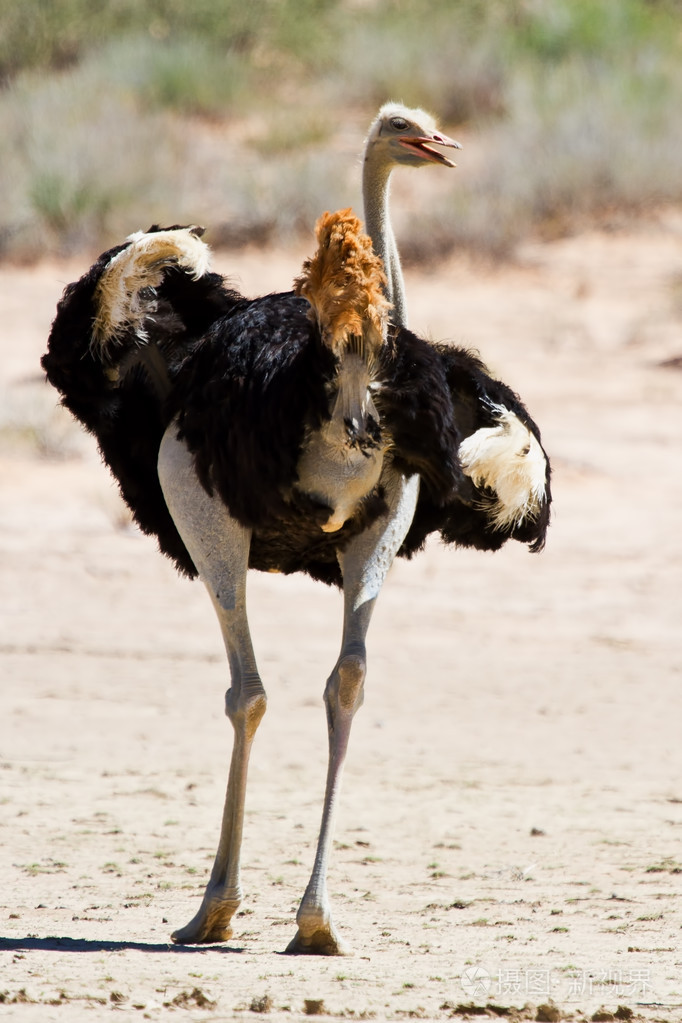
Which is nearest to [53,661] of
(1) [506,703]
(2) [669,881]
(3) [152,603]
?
(3) [152,603]

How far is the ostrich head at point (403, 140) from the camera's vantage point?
4234mm

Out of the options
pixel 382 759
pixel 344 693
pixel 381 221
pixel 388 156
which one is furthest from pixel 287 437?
pixel 382 759

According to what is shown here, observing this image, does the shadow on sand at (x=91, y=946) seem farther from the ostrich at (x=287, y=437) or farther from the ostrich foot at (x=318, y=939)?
the ostrich foot at (x=318, y=939)

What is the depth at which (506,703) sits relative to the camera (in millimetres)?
6684

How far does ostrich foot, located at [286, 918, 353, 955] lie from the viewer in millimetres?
3738

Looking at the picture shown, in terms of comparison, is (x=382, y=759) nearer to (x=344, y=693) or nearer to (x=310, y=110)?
(x=344, y=693)

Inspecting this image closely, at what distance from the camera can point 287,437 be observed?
11.5ft

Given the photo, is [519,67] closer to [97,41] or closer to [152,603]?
[97,41]

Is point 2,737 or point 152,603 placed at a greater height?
point 152,603

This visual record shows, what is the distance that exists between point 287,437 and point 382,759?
2.78 meters

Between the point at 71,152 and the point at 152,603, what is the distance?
8534 millimetres

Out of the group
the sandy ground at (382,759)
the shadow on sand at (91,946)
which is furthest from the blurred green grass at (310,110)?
the shadow on sand at (91,946)

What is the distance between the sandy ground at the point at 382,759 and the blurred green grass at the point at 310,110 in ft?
12.2

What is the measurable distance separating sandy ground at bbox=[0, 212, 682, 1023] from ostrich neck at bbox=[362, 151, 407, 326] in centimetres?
165
